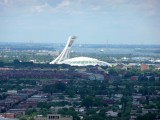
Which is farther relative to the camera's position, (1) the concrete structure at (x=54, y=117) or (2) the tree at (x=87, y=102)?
(2) the tree at (x=87, y=102)

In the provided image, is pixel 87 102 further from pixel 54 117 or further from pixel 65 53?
pixel 65 53

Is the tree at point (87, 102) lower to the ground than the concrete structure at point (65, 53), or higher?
lower

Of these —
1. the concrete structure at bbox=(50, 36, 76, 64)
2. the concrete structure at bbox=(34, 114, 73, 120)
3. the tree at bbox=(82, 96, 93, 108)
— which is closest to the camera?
the concrete structure at bbox=(34, 114, 73, 120)

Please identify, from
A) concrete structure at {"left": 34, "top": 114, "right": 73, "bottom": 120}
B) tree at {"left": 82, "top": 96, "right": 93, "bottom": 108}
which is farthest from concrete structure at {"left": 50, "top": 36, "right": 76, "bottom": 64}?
concrete structure at {"left": 34, "top": 114, "right": 73, "bottom": 120}

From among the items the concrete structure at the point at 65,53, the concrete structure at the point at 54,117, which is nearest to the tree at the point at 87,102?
the concrete structure at the point at 54,117

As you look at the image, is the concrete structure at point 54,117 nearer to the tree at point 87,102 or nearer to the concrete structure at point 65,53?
the tree at point 87,102

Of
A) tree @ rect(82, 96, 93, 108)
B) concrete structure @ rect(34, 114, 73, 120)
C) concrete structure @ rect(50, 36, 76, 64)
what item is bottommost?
tree @ rect(82, 96, 93, 108)

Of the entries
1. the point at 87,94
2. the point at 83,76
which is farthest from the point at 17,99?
the point at 83,76

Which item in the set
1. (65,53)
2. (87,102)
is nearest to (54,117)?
(87,102)

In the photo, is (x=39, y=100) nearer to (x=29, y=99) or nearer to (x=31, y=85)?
(x=29, y=99)

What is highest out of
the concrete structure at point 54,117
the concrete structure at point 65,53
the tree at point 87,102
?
the concrete structure at point 65,53

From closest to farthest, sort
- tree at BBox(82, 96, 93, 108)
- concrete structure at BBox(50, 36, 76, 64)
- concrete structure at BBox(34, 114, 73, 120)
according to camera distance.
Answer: concrete structure at BBox(34, 114, 73, 120) → tree at BBox(82, 96, 93, 108) → concrete structure at BBox(50, 36, 76, 64)

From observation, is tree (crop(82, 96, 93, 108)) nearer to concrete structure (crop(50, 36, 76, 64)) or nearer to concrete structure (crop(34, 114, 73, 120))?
concrete structure (crop(34, 114, 73, 120))
